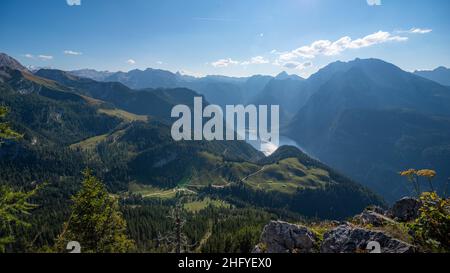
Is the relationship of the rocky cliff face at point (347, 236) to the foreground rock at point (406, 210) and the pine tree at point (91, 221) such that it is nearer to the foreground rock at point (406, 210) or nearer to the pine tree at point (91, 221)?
the foreground rock at point (406, 210)

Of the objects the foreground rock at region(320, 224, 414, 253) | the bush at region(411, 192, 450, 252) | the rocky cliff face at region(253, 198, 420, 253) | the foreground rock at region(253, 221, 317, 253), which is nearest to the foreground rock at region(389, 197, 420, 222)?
the rocky cliff face at region(253, 198, 420, 253)

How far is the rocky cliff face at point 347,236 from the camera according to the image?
18.0 metres

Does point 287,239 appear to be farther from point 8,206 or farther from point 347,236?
point 8,206

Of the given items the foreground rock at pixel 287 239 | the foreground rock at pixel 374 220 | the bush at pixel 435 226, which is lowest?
the foreground rock at pixel 287 239

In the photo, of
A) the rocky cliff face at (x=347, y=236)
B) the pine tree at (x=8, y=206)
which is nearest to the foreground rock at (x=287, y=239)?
the rocky cliff face at (x=347, y=236)

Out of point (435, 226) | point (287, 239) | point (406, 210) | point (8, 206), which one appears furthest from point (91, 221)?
point (406, 210)

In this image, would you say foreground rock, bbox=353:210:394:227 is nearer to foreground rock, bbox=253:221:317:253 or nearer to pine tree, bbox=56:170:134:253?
foreground rock, bbox=253:221:317:253

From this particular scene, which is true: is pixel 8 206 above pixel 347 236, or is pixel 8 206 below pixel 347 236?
above

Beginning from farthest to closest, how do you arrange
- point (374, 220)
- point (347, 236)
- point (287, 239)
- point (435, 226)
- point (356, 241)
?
point (287, 239) < point (374, 220) < point (347, 236) < point (356, 241) < point (435, 226)

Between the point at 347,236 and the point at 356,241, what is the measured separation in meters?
0.69

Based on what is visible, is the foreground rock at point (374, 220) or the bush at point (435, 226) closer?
the bush at point (435, 226)

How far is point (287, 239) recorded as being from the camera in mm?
25453
